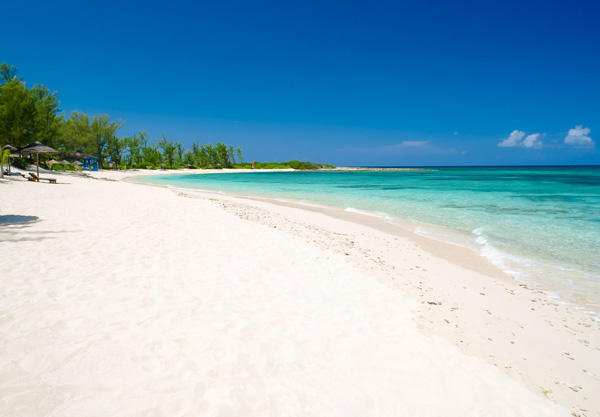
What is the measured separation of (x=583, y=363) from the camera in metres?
4.44

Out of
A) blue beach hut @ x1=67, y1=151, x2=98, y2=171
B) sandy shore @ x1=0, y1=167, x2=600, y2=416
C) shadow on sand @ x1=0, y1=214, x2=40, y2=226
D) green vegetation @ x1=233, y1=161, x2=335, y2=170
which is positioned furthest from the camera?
green vegetation @ x1=233, y1=161, x2=335, y2=170

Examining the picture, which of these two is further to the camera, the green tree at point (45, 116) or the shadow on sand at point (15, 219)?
the green tree at point (45, 116)

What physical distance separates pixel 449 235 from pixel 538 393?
10.3m

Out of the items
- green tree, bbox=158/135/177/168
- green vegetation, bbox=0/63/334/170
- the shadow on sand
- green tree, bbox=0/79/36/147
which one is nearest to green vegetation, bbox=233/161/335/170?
green vegetation, bbox=0/63/334/170

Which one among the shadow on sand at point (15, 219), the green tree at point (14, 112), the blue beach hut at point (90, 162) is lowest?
the shadow on sand at point (15, 219)

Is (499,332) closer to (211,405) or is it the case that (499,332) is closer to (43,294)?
(211,405)

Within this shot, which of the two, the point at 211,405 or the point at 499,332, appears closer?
the point at 211,405

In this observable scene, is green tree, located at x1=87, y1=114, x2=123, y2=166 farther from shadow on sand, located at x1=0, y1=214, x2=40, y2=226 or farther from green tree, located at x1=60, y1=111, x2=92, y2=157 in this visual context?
shadow on sand, located at x1=0, y1=214, x2=40, y2=226

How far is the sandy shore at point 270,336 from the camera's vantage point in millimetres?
3098

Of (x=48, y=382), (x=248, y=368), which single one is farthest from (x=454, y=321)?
(x=48, y=382)

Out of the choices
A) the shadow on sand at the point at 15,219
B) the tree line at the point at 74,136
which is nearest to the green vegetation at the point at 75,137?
the tree line at the point at 74,136

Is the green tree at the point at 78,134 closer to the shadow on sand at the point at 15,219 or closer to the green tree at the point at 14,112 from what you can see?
the green tree at the point at 14,112

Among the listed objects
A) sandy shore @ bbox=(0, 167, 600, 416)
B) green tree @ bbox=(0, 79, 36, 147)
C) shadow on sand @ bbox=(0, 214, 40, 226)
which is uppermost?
green tree @ bbox=(0, 79, 36, 147)

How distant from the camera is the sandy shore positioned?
10.2ft
